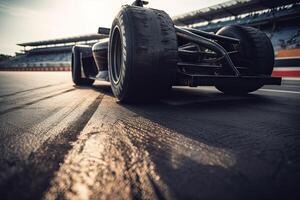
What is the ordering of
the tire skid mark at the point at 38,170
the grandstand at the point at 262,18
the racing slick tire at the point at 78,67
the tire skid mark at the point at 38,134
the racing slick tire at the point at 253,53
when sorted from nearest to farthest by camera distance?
the tire skid mark at the point at 38,170
the tire skid mark at the point at 38,134
the racing slick tire at the point at 253,53
the racing slick tire at the point at 78,67
the grandstand at the point at 262,18

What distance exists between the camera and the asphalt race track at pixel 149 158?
0.67 metres

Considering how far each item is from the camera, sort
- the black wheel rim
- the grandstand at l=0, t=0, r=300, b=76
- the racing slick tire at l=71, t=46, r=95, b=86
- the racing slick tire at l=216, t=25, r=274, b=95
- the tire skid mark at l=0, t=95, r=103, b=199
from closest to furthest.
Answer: the tire skid mark at l=0, t=95, r=103, b=199 < the black wheel rim < the racing slick tire at l=216, t=25, r=274, b=95 < the racing slick tire at l=71, t=46, r=95, b=86 < the grandstand at l=0, t=0, r=300, b=76

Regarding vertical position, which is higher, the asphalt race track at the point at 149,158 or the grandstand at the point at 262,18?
the grandstand at the point at 262,18

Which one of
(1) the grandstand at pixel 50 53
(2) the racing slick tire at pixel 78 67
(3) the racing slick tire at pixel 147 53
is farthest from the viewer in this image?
(1) the grandstand at pixel 50 53

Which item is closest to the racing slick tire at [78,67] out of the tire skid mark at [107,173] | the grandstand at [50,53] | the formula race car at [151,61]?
the formula race car at [151,61]

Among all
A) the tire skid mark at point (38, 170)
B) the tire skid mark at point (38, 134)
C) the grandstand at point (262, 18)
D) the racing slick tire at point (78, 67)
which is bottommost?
the tire skid mark at point (38, 134)

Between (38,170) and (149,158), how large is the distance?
41 cm

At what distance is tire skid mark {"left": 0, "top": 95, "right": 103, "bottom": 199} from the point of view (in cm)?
65

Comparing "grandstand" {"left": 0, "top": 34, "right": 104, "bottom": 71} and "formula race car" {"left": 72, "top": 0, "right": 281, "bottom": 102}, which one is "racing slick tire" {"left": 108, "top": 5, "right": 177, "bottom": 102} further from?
"grandstand" {"left": 0, "top": 34, "right": 104, "bottom": 71}

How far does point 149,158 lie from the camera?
0.92 meters

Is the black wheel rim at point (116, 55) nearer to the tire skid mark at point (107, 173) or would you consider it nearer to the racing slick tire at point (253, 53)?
the racing slick tire at point (253, 53)

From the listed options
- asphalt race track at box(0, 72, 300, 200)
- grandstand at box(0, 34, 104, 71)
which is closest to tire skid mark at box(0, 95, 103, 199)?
asphalt race track at box(0, 72, 300, 200)

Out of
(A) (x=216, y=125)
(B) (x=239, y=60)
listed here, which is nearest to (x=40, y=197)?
(A) (x=216, y=125)

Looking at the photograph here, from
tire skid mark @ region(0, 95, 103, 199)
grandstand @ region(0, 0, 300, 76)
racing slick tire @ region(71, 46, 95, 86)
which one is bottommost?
tire skid mark @ region(0, 95, 103, 199)
